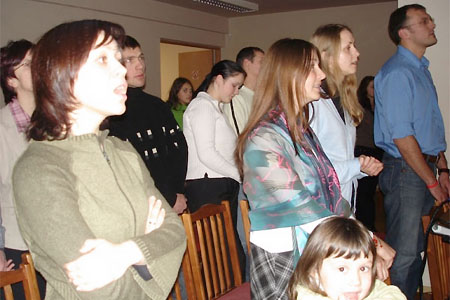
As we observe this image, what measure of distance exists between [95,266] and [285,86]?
864 mm

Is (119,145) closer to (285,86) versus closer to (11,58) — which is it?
(285,86)

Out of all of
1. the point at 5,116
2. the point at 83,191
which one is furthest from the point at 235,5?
the point at 83,191

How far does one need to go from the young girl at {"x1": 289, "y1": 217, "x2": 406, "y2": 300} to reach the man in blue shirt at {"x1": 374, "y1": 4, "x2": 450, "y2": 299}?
1.25 m

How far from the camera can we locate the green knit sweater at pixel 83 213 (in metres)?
1.00

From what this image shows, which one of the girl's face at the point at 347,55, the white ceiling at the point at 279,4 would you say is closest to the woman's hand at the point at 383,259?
the girl's face at the point at 347,55

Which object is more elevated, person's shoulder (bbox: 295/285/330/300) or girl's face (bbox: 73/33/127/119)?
girl's face (bbox: 73/33/127/119)

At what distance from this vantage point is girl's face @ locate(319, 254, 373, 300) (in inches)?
52.1

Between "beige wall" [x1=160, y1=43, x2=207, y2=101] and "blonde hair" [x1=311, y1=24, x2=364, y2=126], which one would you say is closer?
"blonde hair" [x1=311, y1=24, x2=364, y2=126]

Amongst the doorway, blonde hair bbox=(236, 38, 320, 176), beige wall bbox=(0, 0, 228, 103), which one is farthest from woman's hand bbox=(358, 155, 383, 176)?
the doorway

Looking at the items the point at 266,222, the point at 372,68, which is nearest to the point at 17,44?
the point at 266,222

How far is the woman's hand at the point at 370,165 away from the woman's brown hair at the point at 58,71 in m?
1.12

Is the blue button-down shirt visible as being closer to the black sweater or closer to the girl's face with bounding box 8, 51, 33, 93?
the black sweater

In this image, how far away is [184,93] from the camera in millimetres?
5617

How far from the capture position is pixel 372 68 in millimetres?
6977
